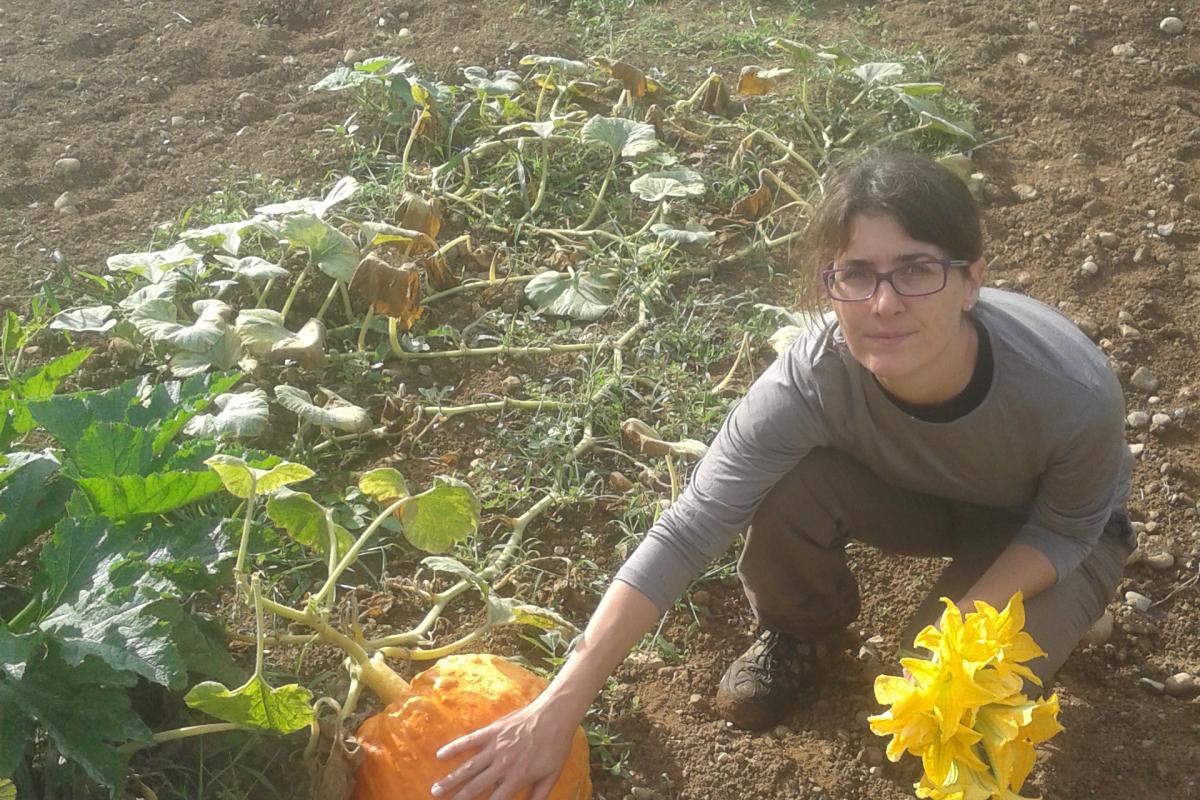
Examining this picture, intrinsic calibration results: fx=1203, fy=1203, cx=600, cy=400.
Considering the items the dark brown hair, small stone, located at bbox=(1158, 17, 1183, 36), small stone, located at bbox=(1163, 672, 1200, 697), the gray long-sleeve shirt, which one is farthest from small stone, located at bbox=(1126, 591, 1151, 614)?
small stone, located at bbox=(1158, 17, 1183, 36)

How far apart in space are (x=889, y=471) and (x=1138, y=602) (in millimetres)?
717

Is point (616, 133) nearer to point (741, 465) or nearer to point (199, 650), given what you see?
point (741, 465)

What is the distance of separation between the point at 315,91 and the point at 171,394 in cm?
216

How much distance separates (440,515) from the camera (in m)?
2.09

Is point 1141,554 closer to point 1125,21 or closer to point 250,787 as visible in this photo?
point 250,787

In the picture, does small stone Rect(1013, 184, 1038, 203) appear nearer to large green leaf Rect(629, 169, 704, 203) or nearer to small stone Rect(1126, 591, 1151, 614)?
large green leaf Rect(629, 169, 704, 203)

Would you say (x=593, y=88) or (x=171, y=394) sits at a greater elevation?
(x=171, y=394)

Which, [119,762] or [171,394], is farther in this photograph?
[171,394]

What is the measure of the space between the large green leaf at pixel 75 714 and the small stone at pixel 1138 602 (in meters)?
1.89

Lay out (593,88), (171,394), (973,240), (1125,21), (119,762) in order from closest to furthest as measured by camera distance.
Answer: (119,762)
(973,240)
(171,394)
(593,88)
(1125,21)

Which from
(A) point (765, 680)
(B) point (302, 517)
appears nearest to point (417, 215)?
(B) point (302, 517)

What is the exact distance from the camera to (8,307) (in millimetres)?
3127

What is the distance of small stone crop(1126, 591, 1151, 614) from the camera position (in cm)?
245

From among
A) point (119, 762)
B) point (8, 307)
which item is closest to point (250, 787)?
point (119, 762)
